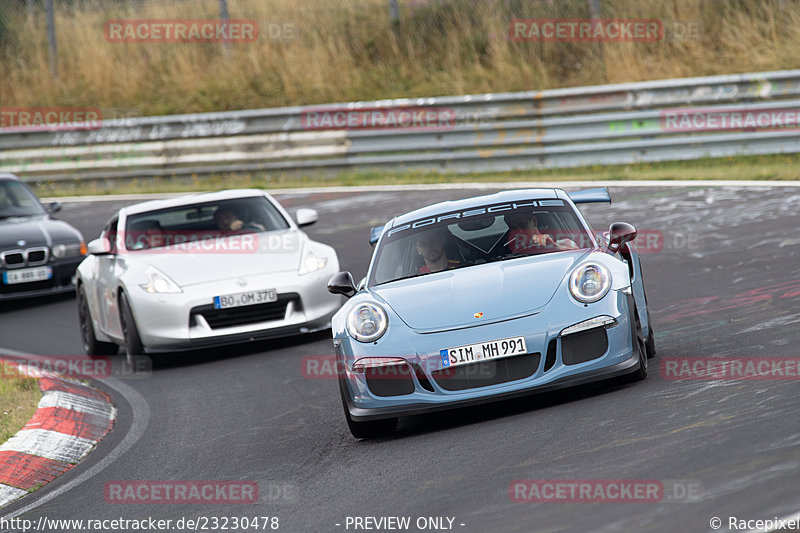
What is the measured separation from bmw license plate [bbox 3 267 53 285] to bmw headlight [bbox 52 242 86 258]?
0.69ft

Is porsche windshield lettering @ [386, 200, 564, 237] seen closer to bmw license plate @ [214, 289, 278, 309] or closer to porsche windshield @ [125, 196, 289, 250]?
bmw license plate @ [214, 289, 278, 309]

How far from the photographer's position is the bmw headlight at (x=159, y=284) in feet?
34.1

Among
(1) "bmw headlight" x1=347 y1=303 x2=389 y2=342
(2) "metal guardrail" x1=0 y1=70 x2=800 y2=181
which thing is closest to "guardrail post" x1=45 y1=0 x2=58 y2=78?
(2) "metal guardrail" x1=0 y1=70 x2=800 y2=181

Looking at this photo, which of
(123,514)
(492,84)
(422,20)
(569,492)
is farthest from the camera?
(422,20)

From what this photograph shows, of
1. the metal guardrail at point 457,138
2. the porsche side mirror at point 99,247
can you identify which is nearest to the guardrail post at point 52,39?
the metal guardrail at point 457,138

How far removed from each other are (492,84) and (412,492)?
17485mm

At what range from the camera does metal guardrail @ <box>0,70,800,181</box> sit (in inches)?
673

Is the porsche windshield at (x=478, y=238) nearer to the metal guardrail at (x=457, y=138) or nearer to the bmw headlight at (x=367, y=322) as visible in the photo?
the bmw headlight at (x=367, y=322)

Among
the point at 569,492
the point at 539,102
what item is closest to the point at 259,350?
the point at 569,492

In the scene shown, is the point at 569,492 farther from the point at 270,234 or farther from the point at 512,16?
the point at 512,16

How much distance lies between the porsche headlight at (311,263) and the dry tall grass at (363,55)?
37.2 feet

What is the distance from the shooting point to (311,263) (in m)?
10.8

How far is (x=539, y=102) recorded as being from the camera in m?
18.3

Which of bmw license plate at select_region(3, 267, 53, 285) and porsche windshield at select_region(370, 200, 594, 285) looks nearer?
porsche windshield at select_region(370, 200, 594, 285)
